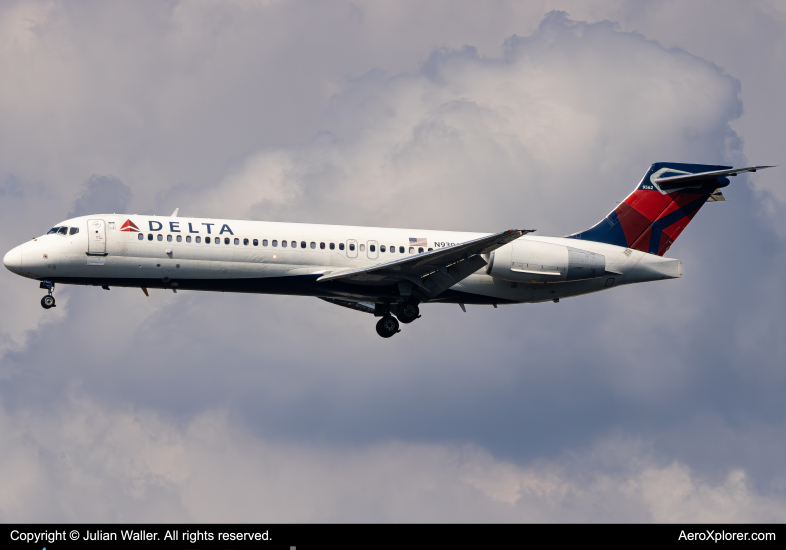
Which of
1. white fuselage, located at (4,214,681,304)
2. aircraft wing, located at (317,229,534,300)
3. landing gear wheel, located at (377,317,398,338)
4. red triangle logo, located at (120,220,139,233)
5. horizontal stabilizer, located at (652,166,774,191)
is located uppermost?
horizontal stabilizer, located at (652,166,774,191)

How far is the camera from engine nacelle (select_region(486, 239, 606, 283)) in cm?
4197

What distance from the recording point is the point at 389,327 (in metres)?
43.5

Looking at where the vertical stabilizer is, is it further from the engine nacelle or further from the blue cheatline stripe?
the engine nacelle

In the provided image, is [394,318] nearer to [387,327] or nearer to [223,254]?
[387,327]

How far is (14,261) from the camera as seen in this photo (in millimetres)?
38969

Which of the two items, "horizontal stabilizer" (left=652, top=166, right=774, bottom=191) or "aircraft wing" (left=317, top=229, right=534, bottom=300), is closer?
"aircraft wing" (left=317, top=229, right=534, bottom=300)

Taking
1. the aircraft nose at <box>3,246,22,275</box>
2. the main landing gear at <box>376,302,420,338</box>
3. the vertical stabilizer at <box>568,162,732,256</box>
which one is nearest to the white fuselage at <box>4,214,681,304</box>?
the aircraft nose at <box>3,246,22,275</box>

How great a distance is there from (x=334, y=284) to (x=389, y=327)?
381cm

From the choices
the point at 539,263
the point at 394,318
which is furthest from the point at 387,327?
the point at 539,263

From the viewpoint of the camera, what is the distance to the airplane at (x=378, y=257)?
39281 millimetres

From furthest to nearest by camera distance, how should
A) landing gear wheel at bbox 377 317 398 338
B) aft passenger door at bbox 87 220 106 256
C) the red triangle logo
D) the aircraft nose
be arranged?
landing gear wheel at bbox 377 317 398 338 → the red triangle logo → aft passenger door at bbox 87 220 106 256 → the aircraft nose

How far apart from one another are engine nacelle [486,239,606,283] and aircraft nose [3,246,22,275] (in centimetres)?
1859

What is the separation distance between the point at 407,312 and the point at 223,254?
320 inches

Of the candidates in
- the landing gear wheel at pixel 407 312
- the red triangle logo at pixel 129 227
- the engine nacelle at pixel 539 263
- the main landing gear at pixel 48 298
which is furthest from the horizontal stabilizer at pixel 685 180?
the main landing gear at pixel 48 298
